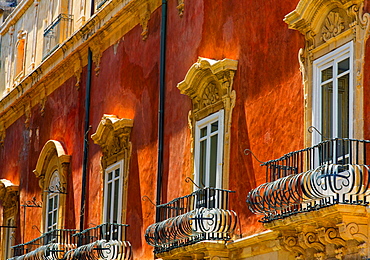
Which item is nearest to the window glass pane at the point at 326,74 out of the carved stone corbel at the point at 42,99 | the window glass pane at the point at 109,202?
the window glass pane at the point at 109,202

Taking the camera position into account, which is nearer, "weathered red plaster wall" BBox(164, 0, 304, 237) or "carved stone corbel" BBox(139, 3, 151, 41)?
"weathered red plaster wall" BBox(164, 0, 304, 237)

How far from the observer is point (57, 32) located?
26.6 metres

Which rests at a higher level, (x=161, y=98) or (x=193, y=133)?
(x=161, y=98)

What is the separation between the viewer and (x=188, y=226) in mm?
16438

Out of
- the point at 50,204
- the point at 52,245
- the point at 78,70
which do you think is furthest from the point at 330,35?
the point at 50,204

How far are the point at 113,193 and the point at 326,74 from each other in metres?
8.20

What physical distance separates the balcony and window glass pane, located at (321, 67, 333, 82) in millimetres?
12574

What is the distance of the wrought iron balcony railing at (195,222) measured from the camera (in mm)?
16112

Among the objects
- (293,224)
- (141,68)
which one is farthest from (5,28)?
(293,224)

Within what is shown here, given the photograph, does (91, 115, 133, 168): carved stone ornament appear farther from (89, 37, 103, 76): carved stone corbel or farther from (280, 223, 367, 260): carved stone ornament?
(280, 223, 367, 260): carved stone ornament

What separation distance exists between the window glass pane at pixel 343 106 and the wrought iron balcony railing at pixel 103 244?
288 inches

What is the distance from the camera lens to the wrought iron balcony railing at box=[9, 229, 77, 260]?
22.8 m

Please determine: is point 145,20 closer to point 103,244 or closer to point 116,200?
point 116,200

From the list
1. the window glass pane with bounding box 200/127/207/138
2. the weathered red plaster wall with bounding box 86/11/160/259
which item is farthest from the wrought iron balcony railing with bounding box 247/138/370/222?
the weathered red plaster wall with bounding box 86/11/160/259
